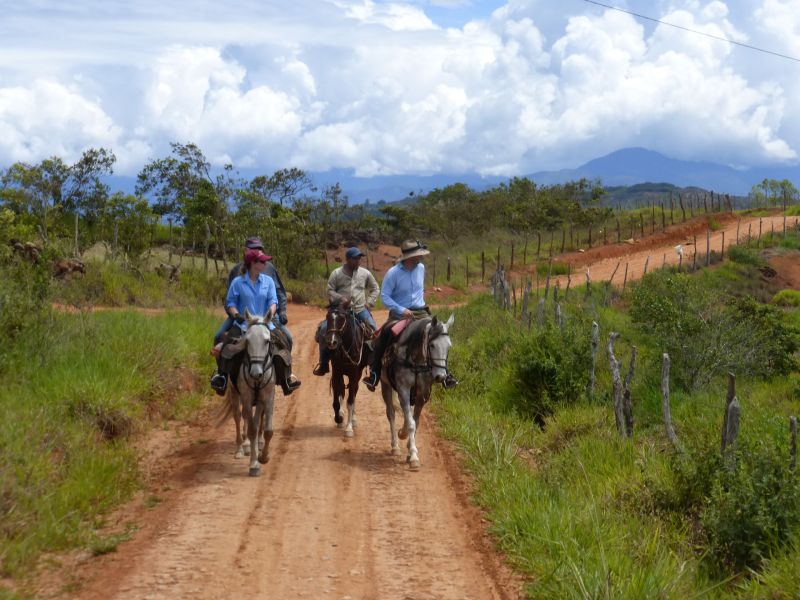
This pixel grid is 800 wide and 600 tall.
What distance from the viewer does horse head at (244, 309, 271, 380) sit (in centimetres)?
804

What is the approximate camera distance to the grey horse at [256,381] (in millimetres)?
8109

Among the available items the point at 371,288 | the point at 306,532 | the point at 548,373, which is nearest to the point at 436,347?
the point at 371,288

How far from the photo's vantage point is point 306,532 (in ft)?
22.4

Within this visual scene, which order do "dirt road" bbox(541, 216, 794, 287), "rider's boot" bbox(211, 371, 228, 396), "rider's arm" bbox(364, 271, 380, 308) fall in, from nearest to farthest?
1. "rider's boot" bbox(211, 371, 228, 396)
2. "rider's arm" bbox(364, 271, 380, 308)
3. "dirt road" bbox(541, 216, 794, 287)

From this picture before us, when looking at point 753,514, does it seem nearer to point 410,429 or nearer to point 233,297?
point 410,429

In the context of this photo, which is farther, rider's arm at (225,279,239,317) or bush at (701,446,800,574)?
rider's arm at (225,279,239,317)

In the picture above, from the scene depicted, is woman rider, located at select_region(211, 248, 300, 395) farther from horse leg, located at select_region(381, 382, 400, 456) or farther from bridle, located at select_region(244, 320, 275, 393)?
horse leg, located at select_region(381, 382, 400, 456)

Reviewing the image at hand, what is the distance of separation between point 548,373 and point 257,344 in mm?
5864

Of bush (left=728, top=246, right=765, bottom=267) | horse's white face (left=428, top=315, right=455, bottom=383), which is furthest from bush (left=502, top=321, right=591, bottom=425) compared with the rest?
bush (left=728, top=246, right=765, bottom=267)

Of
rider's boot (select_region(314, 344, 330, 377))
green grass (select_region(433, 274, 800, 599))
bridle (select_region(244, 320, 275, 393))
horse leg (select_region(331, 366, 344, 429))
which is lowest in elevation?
green grass (select_region(433, 274, 800, 599))

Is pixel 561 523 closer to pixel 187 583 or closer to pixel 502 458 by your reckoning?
pixel 502 458

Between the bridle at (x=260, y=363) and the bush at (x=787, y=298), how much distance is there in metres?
24.1

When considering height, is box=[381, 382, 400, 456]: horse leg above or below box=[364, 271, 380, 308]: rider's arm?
below

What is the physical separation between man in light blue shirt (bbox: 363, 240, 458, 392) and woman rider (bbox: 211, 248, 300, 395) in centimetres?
125
